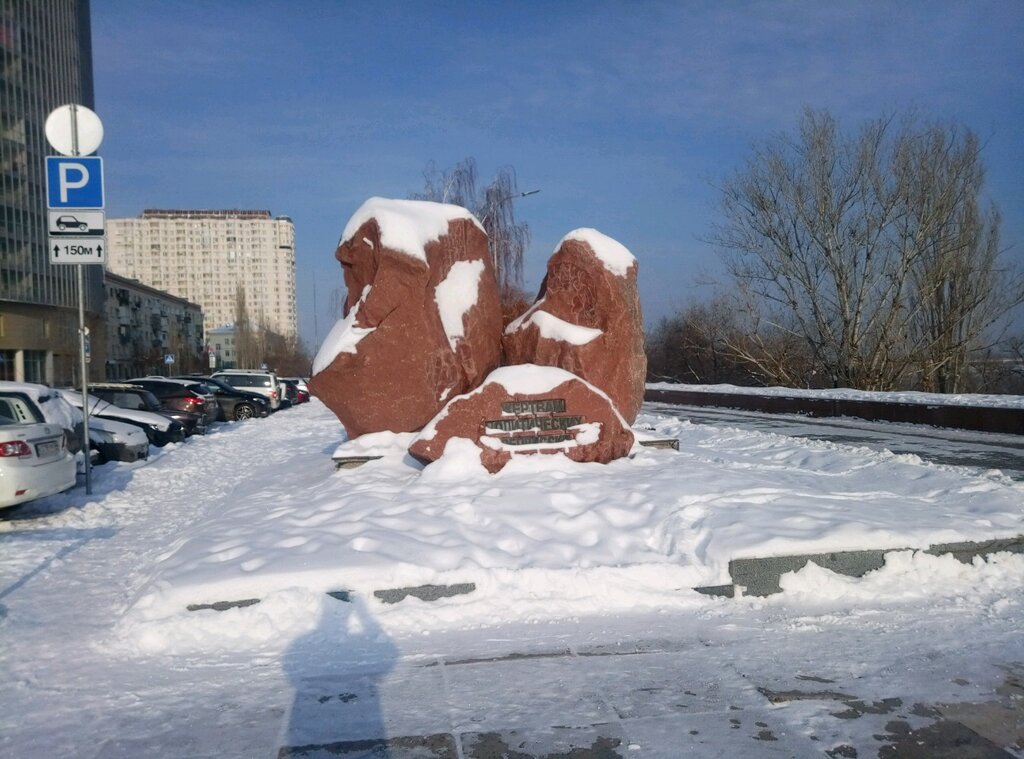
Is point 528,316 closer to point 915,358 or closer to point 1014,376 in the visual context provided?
point 915,358

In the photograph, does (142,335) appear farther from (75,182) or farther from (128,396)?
(75,182)

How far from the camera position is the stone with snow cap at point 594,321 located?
11234 mm

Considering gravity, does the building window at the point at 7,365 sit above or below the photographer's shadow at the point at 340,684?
above

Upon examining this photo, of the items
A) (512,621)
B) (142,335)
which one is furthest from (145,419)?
(142,335)

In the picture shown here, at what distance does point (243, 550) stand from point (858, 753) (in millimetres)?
4689

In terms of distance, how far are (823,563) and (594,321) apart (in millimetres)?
5633

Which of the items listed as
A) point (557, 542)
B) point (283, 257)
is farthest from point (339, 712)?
point (283, 257)

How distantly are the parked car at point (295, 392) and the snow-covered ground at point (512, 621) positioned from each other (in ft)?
109

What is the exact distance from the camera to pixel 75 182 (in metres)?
10.9

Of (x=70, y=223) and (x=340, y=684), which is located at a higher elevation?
(x=70, y=223)

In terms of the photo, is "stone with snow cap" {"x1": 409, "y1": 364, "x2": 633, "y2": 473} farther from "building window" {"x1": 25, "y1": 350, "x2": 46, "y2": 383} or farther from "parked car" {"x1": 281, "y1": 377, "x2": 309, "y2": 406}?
"building window" {"x1": 25, "y1": 350, "x2": 46, "y2": 383}

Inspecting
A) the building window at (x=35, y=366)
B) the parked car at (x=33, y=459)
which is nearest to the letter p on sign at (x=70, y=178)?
the parked car at (x=33, y=459)

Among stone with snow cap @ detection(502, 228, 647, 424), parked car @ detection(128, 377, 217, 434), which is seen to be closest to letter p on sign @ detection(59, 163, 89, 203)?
stone with snow cap @ detection(502, 228, 647, 424)

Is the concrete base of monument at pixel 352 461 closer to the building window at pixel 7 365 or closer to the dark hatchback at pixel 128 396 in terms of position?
the dark hatchback at pixel 128 396
